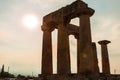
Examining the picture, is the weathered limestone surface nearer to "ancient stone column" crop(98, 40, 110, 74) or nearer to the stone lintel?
the stone lintel

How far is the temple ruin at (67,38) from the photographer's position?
59.1 feet

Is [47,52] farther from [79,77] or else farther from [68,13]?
[79,77]

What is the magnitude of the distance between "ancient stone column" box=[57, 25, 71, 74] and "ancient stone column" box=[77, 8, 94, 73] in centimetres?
258

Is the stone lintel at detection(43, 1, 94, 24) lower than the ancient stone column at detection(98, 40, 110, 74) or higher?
higher

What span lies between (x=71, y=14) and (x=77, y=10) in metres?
1.41

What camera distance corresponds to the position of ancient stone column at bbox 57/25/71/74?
20.3 meters

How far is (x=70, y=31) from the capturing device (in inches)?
1016

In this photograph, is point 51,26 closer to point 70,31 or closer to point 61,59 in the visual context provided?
point 70,31

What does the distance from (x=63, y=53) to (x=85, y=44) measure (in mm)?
3426

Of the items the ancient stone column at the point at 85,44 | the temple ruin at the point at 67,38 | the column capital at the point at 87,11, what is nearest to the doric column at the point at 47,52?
the temple ruin at the point at 67,38

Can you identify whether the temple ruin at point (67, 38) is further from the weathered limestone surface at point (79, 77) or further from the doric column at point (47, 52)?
the weathered limestone surface at point (79, 77)

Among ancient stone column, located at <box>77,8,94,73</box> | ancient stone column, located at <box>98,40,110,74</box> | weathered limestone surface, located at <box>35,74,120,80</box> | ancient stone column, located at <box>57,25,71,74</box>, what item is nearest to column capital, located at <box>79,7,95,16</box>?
ancient stone column, located at <box>77,8,94,73</box>

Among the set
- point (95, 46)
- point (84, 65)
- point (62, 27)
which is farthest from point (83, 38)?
point (95, 46)

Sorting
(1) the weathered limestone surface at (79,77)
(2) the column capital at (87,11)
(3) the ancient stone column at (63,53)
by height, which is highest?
(2) the column capital at (87,11)
